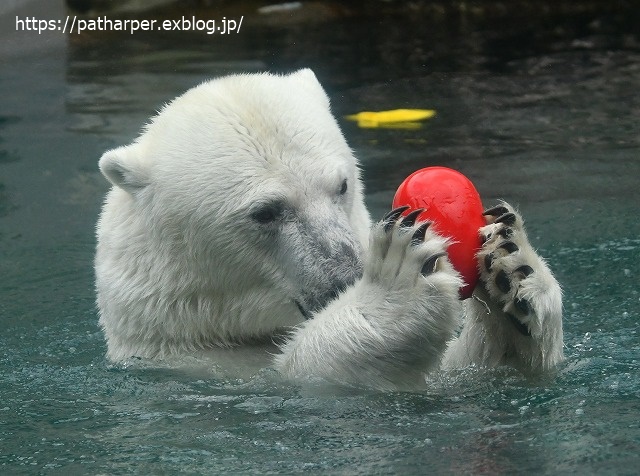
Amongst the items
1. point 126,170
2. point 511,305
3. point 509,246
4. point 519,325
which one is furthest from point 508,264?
point 126,170

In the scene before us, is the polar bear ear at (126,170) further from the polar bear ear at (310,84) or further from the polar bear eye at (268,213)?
the polar bear ear at (310,84)

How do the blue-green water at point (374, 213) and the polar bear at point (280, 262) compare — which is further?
the polar bear at point (280, 262)

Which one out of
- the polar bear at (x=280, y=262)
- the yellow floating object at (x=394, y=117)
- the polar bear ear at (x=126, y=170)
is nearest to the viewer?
the polar bear at (x=280, y=262)

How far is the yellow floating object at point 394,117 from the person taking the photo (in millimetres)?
8602

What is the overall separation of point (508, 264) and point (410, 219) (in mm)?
389

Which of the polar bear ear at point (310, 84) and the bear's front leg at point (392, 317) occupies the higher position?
the polar bear ear at point (310, 84)

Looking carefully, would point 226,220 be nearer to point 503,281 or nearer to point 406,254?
point 406,254

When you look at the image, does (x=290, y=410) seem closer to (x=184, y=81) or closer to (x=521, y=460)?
(x=521, y=460)

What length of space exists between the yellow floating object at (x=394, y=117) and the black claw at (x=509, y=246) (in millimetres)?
4849

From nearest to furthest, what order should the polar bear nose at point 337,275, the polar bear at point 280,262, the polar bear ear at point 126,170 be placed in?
the polar bear at point 280,262, the polar bear nose at point 337,275, the polar bear ear at point 126,170

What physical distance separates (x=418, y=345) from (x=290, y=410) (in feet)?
1.71

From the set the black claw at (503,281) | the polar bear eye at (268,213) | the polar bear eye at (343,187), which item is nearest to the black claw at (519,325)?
the black claw at (503,281)

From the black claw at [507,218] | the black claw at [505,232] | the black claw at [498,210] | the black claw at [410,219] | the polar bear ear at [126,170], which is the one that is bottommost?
the black claw at [505,232]

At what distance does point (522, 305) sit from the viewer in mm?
3758
